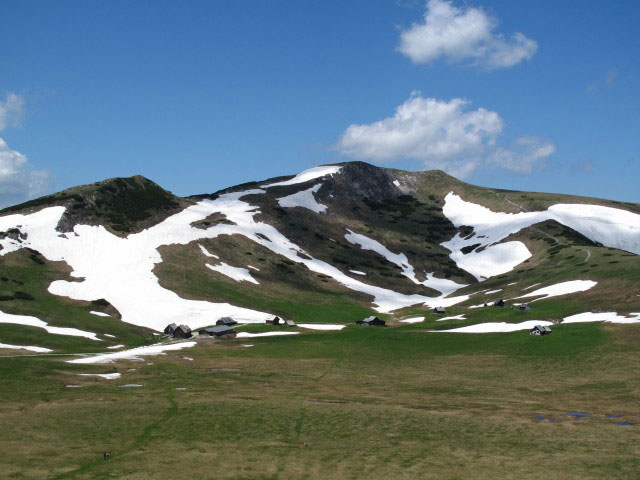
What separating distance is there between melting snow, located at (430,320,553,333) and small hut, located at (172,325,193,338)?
45304mm

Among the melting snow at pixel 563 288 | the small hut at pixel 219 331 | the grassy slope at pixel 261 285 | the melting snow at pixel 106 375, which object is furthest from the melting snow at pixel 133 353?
the melting snow at pixel 563 288

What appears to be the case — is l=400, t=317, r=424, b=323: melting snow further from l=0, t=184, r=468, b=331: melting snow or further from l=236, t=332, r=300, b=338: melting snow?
l=236, t=332, r=300, b=338: melting snow

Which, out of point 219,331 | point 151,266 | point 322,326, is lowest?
point 322,326

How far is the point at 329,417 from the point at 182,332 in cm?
6976

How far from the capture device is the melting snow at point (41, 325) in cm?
9481

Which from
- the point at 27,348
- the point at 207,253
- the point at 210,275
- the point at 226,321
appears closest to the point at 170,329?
the point at 226,321

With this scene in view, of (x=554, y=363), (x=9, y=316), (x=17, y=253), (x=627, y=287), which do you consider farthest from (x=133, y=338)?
(x=627, y=287)

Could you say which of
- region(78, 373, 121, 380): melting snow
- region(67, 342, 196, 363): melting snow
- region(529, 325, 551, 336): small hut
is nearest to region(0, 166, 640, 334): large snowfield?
region(67, 342, 196, 363): melting snow

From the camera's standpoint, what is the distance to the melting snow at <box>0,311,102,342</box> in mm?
94812

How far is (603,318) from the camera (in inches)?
3772

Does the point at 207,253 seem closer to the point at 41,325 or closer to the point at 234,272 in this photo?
the point at 234,272

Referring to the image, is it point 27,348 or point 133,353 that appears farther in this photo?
point 27,348

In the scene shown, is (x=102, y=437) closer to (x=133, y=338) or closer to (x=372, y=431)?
(x=372, y=431)

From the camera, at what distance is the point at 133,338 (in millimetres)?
102000
